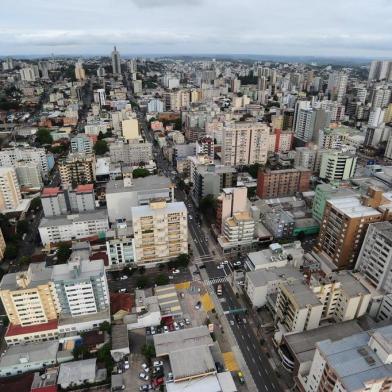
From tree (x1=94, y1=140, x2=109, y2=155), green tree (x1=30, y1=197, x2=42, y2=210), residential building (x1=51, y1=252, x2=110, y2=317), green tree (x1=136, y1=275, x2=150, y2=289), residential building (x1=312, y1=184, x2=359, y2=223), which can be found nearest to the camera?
residential building (x1=51, y1=252, x2=110, y2=317)

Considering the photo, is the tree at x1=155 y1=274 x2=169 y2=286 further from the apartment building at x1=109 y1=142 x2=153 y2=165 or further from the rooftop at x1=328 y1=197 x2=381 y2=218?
the apartment building at x1=109 y1=142 x2=153 y2=165

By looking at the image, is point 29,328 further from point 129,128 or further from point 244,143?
point 129,128

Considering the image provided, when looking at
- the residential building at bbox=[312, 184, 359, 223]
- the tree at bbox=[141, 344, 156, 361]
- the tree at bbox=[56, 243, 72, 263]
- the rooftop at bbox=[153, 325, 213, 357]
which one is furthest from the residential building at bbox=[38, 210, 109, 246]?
the residential building at bbox=[312, 184, 359, 223]

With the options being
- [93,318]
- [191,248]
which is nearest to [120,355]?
[93,318]

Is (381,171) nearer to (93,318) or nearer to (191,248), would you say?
(191,248)

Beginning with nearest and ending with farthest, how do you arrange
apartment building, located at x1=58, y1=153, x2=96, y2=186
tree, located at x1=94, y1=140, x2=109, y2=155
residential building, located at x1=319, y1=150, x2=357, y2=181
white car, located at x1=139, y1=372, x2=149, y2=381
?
white car, located at x1=139, y1=372, x2=149, y2=381
apartment building, located at x1=58, y1=153, x2=96, y2=186
residential building, located at x1=319, y1=150, x2=357, y2=181
tree, located at x1=94, y1=140, x2=109, y2=155

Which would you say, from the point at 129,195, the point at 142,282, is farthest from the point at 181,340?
the point at 129,195

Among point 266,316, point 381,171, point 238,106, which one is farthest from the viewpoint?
point 238,106
